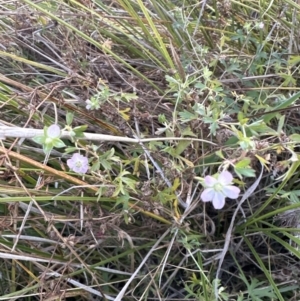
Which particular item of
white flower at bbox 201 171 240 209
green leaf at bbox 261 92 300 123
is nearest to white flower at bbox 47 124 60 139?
white flower at bbox 201 171 240 209

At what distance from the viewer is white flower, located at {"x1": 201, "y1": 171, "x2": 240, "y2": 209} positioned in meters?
0.54

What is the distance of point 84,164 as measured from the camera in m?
0.66

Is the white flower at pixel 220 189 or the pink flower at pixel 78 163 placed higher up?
the white flower at pixel 220 189

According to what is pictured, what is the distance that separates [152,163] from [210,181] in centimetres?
36

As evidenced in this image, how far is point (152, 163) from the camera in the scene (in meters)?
0.89

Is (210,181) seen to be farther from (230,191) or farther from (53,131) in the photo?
(53,131)

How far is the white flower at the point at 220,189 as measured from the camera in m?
0.54

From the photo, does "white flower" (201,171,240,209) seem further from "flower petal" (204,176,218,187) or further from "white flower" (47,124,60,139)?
"white flower" (47,124,60,139)

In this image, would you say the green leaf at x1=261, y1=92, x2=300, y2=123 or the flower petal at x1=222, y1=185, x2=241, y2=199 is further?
the green leaf at x1=261, y1=92, x2=300, y2=123

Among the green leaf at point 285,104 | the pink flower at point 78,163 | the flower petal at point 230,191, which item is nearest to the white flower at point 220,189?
the flower petal at point 230,191

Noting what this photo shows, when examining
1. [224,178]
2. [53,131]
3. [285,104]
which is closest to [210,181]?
[224,178]

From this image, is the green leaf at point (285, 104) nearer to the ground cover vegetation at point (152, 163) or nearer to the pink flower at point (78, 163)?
the ground cover vegetation at point (152, 163)

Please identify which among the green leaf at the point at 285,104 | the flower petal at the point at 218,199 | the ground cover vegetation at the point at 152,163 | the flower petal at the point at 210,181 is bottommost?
the ground cover vegetation at the point at 152,163

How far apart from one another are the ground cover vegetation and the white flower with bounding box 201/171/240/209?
8.3 inches
